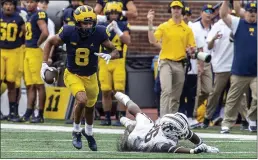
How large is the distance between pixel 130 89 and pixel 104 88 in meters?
2.13

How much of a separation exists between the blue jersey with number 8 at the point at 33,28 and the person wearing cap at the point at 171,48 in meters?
2.24

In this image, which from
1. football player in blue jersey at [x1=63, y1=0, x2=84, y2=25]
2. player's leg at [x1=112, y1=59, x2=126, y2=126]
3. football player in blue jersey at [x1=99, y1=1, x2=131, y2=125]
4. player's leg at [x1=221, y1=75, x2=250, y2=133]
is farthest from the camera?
football player in blue jersey at [x1=63, y1=0, x2=84, y2=25]

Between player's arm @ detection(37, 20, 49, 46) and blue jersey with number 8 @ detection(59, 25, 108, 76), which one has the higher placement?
blue jersey with number 8 @ detection(59, 25, 108, 76)

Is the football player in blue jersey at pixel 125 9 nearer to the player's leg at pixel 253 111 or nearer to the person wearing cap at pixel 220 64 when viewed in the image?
the person wearing cap at pixel 220 64

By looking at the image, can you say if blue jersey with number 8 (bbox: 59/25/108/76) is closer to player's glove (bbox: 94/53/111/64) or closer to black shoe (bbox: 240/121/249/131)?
player's glove (bbox: 94/53/111/64)

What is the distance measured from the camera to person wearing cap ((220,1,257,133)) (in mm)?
15961

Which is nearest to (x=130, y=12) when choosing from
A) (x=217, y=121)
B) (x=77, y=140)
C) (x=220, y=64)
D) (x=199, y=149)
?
(x=220, y=64)

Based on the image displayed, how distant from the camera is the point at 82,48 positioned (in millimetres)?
12727

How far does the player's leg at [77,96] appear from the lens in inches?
491

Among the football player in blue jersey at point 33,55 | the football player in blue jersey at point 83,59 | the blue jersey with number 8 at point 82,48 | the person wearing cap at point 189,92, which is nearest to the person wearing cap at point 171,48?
the person wearing cap at point 189,92

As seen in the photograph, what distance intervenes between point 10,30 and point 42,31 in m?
0.87

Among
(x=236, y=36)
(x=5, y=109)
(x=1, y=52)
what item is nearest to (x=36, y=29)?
(x=1, y=52)

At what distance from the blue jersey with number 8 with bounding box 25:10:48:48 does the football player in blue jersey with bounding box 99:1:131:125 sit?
126 centimetres

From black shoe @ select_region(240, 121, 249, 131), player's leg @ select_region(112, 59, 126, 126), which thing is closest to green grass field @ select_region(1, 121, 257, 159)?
black shoe @ select_region(240, 121, 249, 131)
